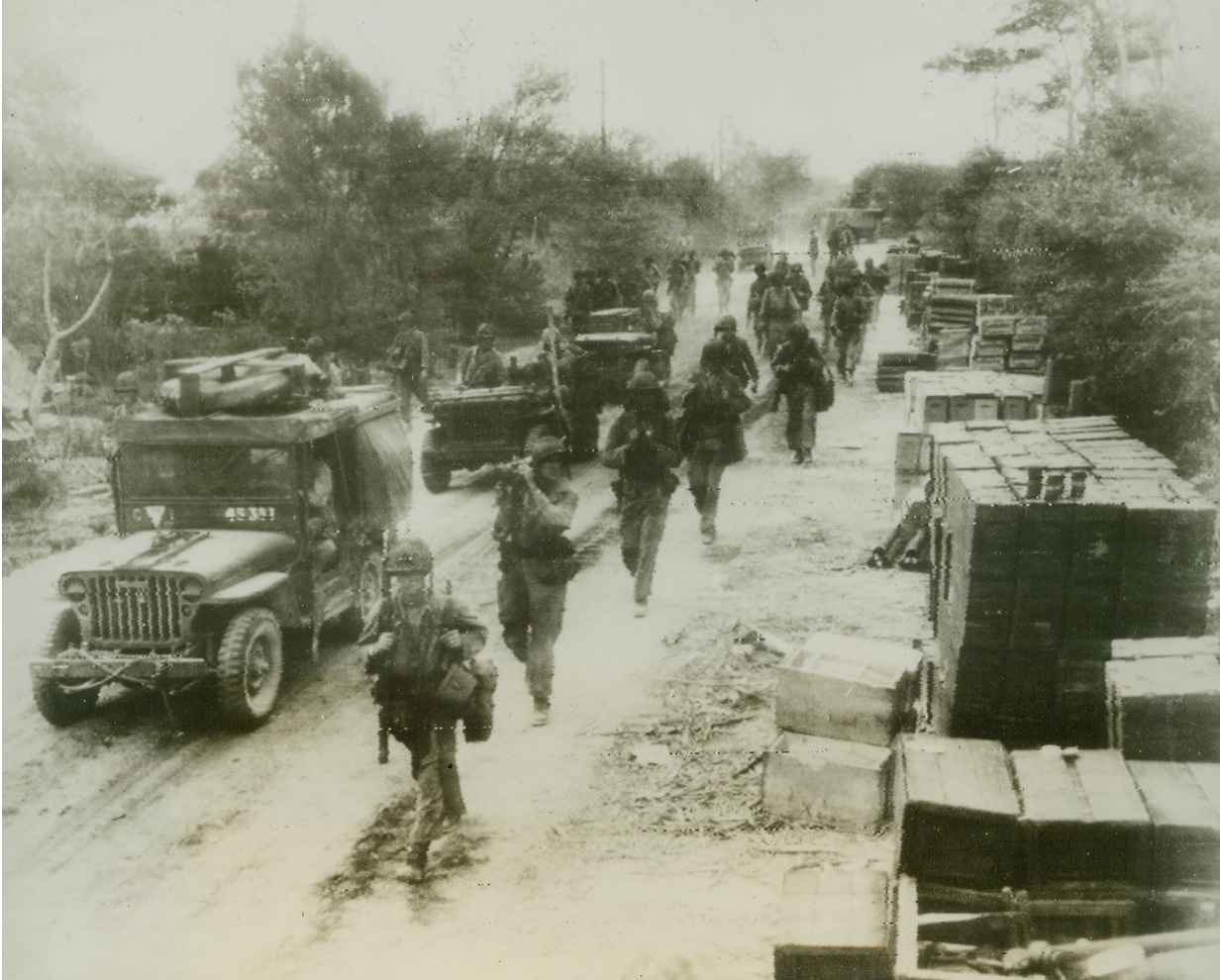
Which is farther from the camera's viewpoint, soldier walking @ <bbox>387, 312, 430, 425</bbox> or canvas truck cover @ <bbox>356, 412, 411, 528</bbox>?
soldier walking @ <bbox>387, 312, 430, 425</bbox>

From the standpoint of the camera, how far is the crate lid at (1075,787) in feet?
13.9

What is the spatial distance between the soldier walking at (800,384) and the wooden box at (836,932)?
800 cm

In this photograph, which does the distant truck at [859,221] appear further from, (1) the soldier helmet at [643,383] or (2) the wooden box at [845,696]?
(2) the wooden box at [845,696]

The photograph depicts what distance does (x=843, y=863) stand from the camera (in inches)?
204

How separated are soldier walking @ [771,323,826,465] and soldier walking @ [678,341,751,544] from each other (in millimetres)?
2443

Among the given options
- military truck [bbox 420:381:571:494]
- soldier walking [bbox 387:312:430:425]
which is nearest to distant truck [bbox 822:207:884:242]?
military truck [bbox 420:381:571:494]

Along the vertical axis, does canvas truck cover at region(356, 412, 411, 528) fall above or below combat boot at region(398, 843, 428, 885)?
above

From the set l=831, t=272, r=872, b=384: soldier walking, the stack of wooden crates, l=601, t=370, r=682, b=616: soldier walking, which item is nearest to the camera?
the stack of wooden crates

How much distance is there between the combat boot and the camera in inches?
204

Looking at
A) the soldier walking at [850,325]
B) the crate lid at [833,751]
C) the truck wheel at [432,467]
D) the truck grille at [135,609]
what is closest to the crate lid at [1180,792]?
the crate lid at [833,751]

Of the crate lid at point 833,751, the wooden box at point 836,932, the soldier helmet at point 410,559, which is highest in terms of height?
the soldier helmet at point 410,559

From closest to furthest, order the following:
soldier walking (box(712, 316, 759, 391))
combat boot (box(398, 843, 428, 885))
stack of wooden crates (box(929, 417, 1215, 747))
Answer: stack of wooden crates (box(929, 417, 1215, 747)) < combat boot (box(398, 843, 428, 885)) < soldier walking (box(712, 316, 759, 391))

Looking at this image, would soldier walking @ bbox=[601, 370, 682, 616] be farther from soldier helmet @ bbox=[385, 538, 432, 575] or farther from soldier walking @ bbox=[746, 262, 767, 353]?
soldier walking @ bbox=[746, 262, 767, 353]

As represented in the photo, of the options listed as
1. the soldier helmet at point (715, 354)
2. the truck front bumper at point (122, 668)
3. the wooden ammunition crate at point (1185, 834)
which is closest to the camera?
the wooden ammunition crate at point (1185, 834)
